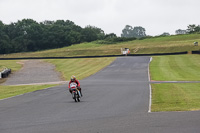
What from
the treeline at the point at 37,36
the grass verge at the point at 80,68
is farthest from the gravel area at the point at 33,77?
the treeline at the point at 37,36

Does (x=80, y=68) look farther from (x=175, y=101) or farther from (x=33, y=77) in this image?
(x=175, y=101)

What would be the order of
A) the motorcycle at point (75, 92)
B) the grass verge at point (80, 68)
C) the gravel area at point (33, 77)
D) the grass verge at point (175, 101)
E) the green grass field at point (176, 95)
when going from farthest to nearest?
the grass verge at point (80, 68)
the gravel area at point (33, 77)
the motorcycle at point (75, 92)
the green grass field at point (176, 95)
the grass verge at point (175, 101)

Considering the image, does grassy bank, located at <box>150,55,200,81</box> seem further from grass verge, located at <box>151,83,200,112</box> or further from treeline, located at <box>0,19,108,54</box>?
treeline, located at <box>0,19,108,54</box>

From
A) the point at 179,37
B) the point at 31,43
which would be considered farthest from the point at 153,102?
the point at 31,43

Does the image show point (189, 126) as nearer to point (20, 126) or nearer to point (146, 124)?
point (146, 124)

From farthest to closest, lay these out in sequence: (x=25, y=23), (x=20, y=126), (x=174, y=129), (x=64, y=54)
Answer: (x=25, y=23) < (x=64, y=54) < (x=20, y=126) < (x=174, y=129)

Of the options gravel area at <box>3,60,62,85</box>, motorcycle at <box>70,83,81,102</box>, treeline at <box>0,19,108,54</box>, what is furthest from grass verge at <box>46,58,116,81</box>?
treeline at <box>0,19,108,54</box>

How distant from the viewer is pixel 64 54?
287 ft

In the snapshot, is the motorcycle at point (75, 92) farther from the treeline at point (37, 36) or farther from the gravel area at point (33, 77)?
the treeline at point (37, 36)

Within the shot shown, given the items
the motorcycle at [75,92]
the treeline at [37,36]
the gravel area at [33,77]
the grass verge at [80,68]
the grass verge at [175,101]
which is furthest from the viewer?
the treeline at [37,36]

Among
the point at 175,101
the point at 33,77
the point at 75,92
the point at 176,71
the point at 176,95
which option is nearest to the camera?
the point at 175,101

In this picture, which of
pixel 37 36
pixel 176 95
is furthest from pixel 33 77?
pixel 37 36

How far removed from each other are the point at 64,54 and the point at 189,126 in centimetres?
7869

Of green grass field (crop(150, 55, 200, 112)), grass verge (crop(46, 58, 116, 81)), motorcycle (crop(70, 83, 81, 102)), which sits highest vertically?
motorcycle (crop(70, 83, 81, 102))
